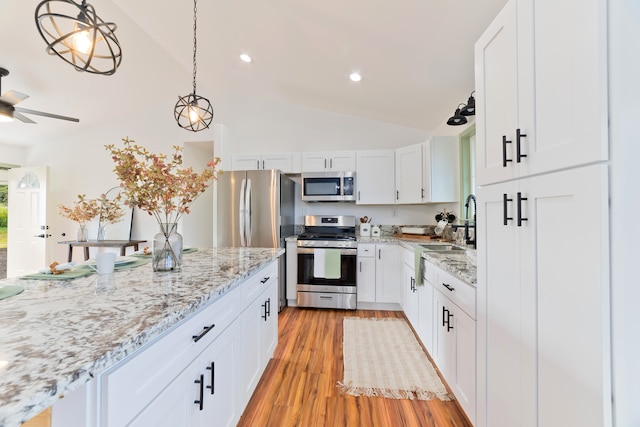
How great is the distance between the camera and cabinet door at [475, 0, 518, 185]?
105 cm

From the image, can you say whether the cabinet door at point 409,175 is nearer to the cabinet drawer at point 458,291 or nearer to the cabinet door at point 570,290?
the cabinet drawer at point 458,291

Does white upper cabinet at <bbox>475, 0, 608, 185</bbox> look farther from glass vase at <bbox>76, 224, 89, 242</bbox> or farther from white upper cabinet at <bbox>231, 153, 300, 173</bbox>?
glass vase at <bbox>76, 224, 89, 242</bbox>

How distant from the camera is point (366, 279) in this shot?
10.9 feet

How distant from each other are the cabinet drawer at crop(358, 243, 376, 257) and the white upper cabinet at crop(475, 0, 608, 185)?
2.13m

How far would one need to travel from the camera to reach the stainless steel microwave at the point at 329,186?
364 centimetres

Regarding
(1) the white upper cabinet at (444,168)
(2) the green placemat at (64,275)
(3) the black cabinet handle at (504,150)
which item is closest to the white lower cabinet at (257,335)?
(2) the green placemat at (64,275)

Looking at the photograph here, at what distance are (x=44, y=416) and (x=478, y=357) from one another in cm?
164

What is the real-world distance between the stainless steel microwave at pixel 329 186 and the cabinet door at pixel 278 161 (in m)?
0.33

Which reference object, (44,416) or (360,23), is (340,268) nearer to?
(360,23)

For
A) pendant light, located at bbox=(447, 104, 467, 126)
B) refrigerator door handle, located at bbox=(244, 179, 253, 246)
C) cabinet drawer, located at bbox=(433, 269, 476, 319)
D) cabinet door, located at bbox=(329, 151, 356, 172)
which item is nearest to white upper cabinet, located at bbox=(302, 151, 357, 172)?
cabinet door, located at bbox=(329, 151, 356, 172)

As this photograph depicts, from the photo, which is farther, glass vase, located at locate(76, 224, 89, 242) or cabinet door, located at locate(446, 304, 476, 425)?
glass vase, located at locate(76, 224, 89, 242)

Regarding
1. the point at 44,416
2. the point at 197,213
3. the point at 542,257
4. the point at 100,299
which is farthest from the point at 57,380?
the point at 197,213

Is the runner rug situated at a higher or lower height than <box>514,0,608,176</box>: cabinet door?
lower

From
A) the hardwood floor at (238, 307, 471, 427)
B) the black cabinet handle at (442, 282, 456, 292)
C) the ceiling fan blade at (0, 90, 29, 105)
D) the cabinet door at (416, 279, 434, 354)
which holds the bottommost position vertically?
the hardwood floor at (238, 307, 471, 427)
